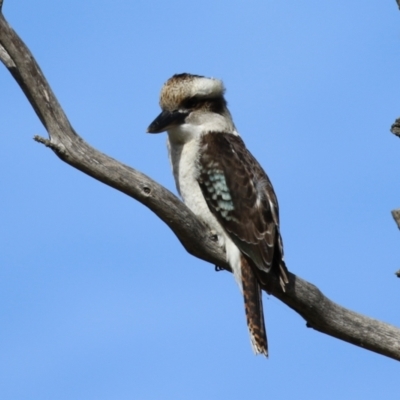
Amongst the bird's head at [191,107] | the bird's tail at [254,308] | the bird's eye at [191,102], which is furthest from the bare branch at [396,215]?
the bird's eye at [191,102]

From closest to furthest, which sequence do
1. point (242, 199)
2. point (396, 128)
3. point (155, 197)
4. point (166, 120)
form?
point (155, 197)
point (396, 128)
point (242, 199)
point (166, 120)

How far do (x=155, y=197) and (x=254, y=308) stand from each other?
103 cm

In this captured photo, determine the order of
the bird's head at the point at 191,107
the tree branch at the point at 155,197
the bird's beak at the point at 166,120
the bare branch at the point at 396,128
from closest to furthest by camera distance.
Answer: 1. the tree branch at the point at 155,197
2. the bare branch at the point at 396,128
3. the bird's beak at the point at 166,120
4. the bird's head at the point at 191,107

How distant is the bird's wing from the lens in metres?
4.95

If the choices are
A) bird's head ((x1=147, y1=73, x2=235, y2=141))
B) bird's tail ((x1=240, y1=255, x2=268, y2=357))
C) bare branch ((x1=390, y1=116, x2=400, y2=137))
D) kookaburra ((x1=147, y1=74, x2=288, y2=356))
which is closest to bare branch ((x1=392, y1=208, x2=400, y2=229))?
bare branch ((x1=390, y1=116, x2=400, y2=137))

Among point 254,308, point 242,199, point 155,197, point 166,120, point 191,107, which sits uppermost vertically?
point 191,107

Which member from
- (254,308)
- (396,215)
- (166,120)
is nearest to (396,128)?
(396,215)

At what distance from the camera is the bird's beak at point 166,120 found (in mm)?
5320

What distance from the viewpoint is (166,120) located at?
5.41 metres

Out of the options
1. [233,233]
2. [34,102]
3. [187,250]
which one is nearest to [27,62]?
[34,102]

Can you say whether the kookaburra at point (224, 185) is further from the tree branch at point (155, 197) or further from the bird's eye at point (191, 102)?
the tree branch at point (155, 197)

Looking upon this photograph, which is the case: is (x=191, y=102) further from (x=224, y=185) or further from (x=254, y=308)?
(x=254, y=308)

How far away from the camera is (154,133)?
5.33m

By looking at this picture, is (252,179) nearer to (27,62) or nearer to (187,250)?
(187,250)
